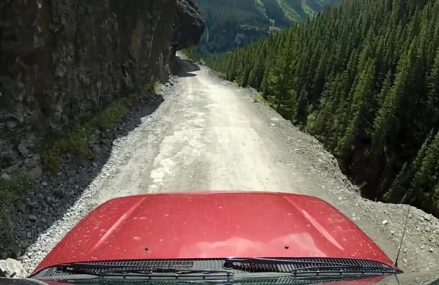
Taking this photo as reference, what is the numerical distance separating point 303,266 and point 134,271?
1028mm

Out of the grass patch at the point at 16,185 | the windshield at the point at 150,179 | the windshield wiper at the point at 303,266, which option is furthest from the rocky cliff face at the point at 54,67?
the windshield wiper at the point at 303,266

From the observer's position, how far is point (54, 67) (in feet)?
38.2

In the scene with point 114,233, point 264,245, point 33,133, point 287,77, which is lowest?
point 287,77

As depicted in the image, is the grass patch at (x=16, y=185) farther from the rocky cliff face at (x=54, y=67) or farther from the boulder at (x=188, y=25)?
the boulder at (x=188, y=25)

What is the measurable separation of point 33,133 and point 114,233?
25.7 ft

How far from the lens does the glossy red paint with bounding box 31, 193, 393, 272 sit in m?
3.01

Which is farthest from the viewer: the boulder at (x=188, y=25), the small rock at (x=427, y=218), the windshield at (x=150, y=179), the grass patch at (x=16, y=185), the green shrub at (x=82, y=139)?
the boulder at (x=188, y=25)

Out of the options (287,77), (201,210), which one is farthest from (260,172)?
(287,77)

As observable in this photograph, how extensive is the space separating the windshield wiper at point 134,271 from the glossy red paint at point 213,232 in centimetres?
11

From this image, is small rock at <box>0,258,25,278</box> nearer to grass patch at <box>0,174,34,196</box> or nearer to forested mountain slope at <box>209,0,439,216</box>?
grass patch at <box>0,174,34,196</box>

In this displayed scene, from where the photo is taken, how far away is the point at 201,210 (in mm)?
3674

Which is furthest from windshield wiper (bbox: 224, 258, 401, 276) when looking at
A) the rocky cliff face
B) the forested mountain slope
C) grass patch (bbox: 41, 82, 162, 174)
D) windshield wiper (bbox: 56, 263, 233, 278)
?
the forested mountain slope

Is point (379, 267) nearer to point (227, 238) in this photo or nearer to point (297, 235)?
point (297, 235)

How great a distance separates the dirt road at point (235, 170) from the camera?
354 inches
